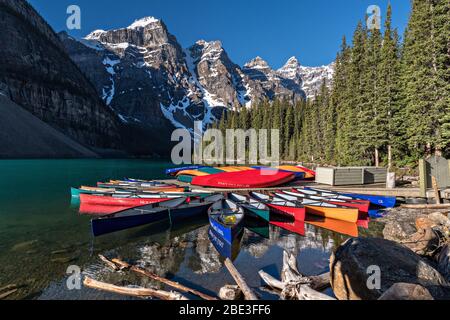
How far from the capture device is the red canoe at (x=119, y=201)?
21.3m

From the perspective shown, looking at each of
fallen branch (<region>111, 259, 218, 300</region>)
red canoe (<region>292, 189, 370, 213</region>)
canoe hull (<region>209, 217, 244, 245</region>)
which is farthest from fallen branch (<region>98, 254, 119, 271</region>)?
red canoe (<region>292, 189, 370, 213</region>)

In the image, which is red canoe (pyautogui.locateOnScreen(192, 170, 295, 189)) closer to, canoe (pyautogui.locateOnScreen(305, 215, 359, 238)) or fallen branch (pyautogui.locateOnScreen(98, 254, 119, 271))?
canoe (pyautogui.locateOnScreen(305, 215, 359, 238))

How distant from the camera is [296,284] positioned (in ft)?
24.4

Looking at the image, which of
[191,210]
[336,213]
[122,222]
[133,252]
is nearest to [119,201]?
[122,222]

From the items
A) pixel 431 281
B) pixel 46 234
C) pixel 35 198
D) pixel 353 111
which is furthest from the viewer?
pixel 353 111

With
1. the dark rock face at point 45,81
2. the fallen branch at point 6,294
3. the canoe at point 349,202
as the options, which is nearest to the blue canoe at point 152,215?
the fallen branch at point 6,294

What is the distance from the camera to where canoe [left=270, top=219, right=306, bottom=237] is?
55.2 feet

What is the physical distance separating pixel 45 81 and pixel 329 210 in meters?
177

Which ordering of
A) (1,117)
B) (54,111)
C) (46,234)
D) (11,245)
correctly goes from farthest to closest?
(54,111) → (1,117) → (46,234) → (11,245)

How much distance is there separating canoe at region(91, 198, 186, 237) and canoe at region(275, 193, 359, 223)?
10.2m

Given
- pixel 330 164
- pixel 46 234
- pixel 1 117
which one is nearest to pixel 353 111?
pixel 330 164

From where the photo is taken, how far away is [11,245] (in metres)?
14.2

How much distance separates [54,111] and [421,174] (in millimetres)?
173318
